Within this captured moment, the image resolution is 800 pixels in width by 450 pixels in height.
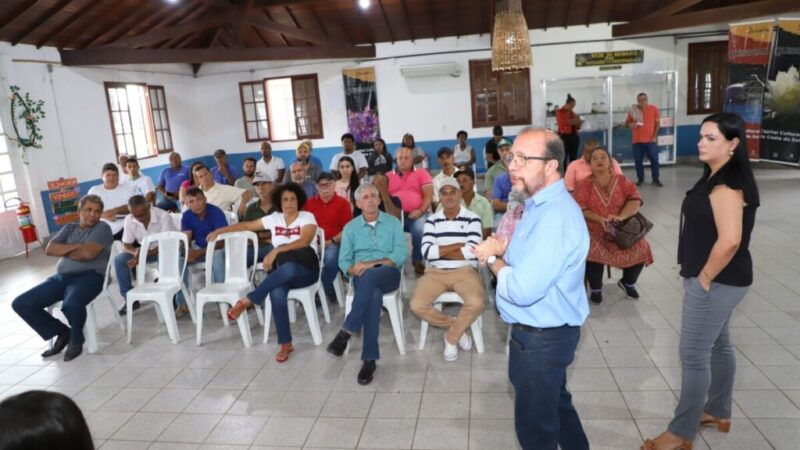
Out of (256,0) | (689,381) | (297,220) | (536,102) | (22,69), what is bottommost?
(689,381)

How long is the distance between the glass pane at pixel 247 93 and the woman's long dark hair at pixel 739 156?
11081mm

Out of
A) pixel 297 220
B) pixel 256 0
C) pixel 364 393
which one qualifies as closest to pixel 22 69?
pixel 256 0

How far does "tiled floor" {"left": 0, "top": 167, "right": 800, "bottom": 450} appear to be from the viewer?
257 cm

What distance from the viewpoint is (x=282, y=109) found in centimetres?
1193

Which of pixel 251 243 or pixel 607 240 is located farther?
pixel 251 243

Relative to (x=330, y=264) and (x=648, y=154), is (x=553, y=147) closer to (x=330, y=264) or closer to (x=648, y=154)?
(x=330, y=264)

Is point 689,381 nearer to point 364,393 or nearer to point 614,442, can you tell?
point 614,442

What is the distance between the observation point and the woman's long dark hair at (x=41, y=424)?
0.91 metres

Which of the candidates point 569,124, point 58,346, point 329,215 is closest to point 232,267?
point 329,215

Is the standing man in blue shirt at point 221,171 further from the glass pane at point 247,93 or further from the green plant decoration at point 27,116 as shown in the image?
the glass pane at point 247,93

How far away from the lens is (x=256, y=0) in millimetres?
8688

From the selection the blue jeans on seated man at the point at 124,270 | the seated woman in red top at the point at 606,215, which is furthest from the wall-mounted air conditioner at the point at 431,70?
the blue jeans on seated man at the point at 124,270

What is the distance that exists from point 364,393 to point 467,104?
8.76 m

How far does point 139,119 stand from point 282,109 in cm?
298
